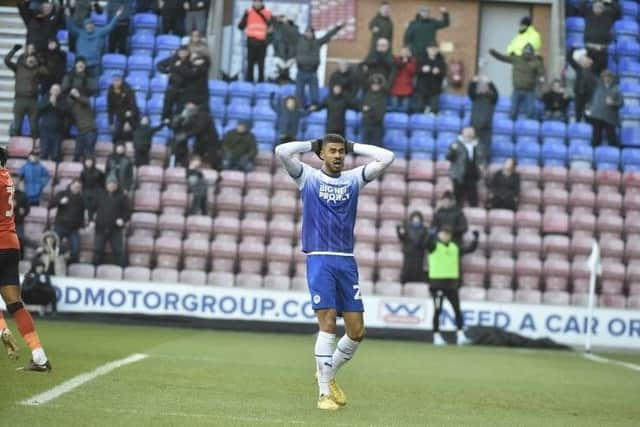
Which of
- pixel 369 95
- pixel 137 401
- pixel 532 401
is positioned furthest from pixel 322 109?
pixel 137 401

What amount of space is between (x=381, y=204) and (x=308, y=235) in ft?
50.8

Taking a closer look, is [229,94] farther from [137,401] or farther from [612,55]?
[137,401]

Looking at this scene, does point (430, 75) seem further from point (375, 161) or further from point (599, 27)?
point (375, 161)

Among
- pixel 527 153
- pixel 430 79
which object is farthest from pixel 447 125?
pixel 527 153

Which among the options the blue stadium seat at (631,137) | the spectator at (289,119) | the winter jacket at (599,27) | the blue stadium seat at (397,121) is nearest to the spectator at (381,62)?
the blue stadium seat at (397,121)

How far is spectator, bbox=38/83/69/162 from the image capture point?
2577 cm

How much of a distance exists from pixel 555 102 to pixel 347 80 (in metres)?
4.57

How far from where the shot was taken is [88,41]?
27.7m

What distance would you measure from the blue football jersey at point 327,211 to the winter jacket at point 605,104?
1726 cm

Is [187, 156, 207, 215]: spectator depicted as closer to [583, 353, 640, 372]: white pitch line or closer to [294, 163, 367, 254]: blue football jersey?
[583, 353, 640, 372]: white pitch line

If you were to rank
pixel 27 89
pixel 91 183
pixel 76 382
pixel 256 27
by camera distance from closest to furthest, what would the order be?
pixel 76 382 < pixel 91 183 < pixel 27 89 < pixel 256 27

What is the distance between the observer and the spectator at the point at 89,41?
27.7 metres

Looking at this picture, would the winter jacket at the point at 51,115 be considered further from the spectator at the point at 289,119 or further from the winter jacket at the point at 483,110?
the winter jacket at the point at 483,110

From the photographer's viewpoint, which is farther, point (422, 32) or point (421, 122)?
point (422, 32)
